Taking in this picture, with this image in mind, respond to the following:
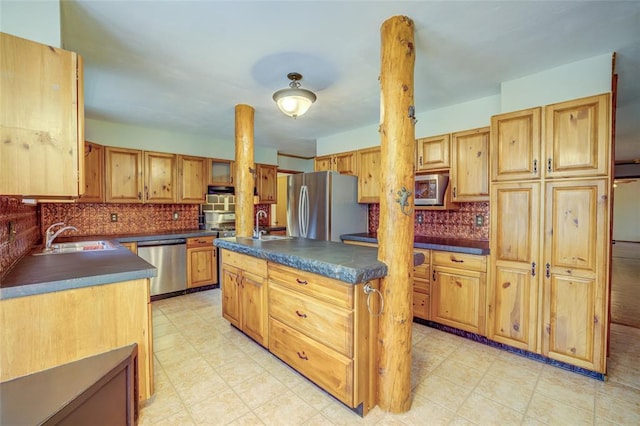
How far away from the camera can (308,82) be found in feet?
8.72

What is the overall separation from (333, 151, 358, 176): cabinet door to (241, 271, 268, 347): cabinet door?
2.31 meters

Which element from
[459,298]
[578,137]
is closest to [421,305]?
[459,298]

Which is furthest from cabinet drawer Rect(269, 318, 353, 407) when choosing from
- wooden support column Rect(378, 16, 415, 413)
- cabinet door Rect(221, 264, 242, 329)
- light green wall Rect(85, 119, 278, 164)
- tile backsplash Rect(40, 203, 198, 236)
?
light green wall Rect(85, 119, 278, 164)

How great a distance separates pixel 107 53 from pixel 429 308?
A: 367 centimetres

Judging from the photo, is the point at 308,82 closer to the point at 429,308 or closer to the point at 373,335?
the point at 373,335

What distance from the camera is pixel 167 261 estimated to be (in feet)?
12.7

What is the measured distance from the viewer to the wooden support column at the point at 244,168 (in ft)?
10.4

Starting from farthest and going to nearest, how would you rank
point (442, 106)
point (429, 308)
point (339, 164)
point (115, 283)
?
1. point (339, 164)
2. point (442, 106)
3. point (429, 308)
4. point (115, 283)

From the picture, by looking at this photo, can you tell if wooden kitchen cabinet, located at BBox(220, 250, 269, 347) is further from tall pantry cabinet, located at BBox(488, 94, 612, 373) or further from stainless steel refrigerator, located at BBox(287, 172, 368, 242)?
tall pantry cabinet, located at BBox(488, 94, 612, 373)

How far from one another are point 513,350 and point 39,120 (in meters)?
3.65

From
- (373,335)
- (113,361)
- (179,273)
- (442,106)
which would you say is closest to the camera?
(113,361)

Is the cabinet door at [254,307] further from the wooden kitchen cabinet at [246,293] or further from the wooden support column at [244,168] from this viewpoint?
the wooden support column at [244,168]

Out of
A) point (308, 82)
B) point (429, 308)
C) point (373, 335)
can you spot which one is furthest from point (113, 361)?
point (429, 308)

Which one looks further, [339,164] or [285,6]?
[339,164]
